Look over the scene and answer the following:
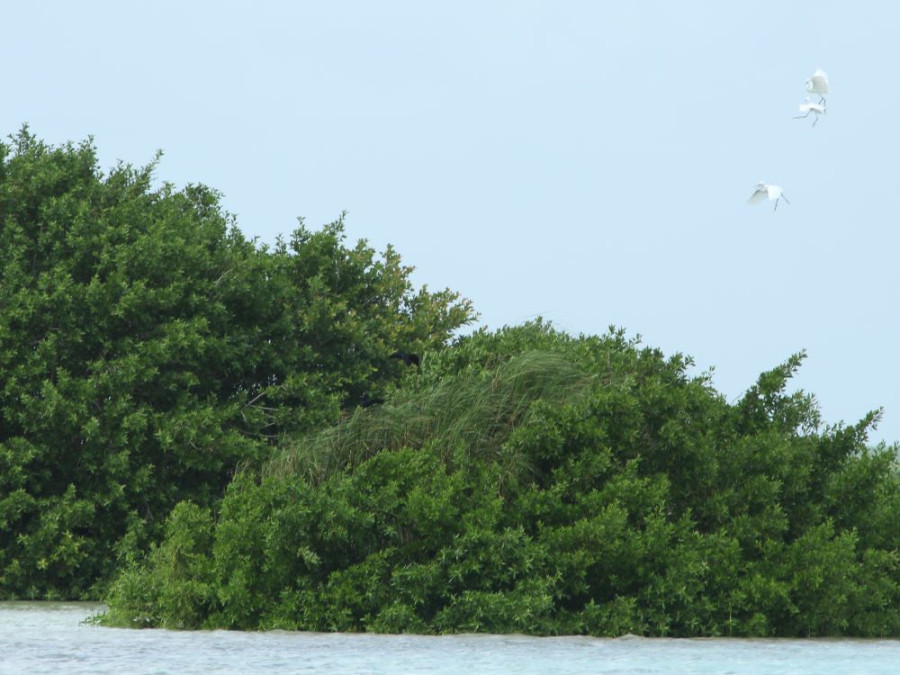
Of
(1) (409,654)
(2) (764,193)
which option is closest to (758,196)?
(2) (764,193)

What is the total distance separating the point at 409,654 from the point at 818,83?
35.5 feet

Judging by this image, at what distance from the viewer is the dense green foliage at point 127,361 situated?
1781 centimetres

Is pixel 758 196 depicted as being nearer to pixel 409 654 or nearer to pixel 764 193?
Result: pixel 764 193

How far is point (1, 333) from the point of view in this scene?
18.1 m

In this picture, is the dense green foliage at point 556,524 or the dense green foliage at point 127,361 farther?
the dense green foliage at point 127,361

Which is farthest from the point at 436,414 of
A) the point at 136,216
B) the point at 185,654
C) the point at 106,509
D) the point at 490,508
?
the point at 136,216

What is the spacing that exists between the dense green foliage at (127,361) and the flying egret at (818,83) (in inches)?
269

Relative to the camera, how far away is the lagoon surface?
7.83 meters

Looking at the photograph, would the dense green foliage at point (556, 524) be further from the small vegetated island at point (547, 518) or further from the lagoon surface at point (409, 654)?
the lagoon surface at point (409, 654)

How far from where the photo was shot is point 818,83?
16.2 meters

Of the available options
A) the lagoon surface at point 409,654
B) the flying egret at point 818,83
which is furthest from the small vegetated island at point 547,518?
the flying egret at point 818,83

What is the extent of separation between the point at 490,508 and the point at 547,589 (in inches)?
33.0

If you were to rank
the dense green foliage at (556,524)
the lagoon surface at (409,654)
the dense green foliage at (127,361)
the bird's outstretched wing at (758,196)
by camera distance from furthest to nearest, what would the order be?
the dense green foliage at (127,361) < the bird's outstretched wing at (758,196) < the dense green foliage at (556,524) < the lagoon surface at (409,654)

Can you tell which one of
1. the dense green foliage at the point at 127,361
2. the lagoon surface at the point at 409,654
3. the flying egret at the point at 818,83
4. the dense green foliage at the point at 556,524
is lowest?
the lagoon surface at the point at 409,654
